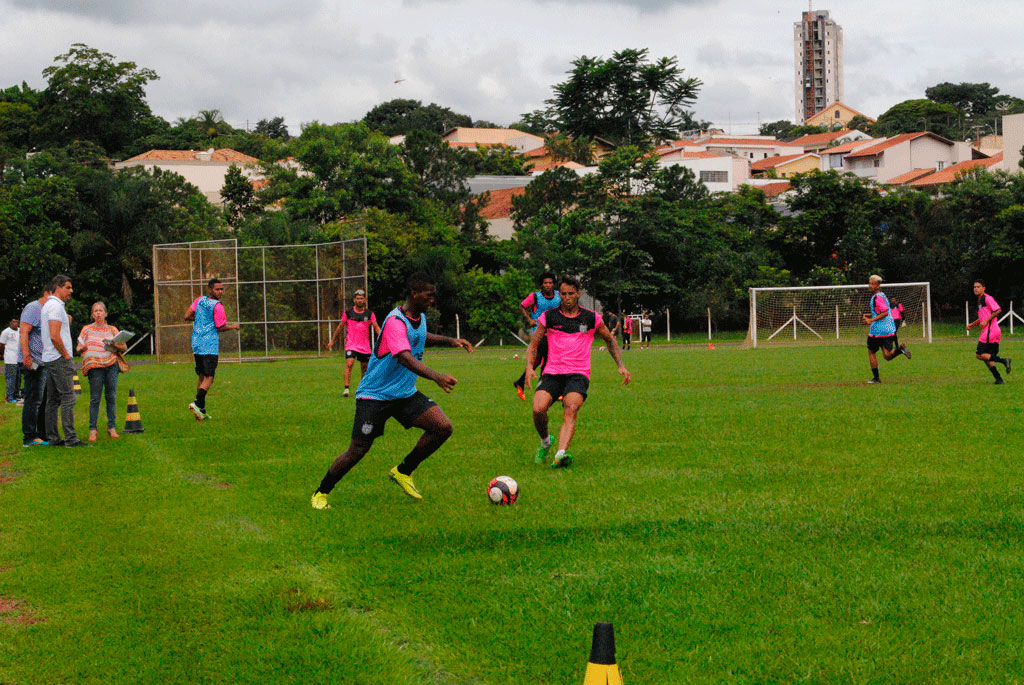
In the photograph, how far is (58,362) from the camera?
42.2ft

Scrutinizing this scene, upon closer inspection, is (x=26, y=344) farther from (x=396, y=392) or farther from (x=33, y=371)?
(x=396, y=392)

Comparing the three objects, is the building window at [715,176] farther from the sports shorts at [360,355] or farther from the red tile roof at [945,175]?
the sports shorts at [360,355]

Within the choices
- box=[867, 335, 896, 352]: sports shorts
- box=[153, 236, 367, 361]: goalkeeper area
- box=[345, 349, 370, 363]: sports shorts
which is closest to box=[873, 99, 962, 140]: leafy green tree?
box=[153, 236, 367, 361]: goalkeeper area

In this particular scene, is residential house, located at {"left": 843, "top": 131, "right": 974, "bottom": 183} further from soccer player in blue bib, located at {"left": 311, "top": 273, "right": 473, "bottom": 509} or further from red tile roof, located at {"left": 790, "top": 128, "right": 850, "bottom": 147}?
soccer player in blue bib, located at {"left": 311, "top": 273, "right": 473, "bottom": 509}

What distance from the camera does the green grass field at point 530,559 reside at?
475cm

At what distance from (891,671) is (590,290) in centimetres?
4869

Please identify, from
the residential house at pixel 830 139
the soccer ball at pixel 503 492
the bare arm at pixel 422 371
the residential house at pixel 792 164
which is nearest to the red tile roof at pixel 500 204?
the residential house at pixel 792 164

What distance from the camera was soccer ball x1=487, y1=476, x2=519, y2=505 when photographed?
8328 mm

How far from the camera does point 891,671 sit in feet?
14.6

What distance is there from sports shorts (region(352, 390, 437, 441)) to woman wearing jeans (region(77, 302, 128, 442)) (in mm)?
6214

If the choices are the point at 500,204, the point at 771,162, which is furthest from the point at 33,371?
the point at 771,162

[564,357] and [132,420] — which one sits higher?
[564,357]

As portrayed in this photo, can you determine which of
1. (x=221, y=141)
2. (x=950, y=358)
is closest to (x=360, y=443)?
(x=950, y=358)

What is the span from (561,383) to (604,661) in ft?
25.5
